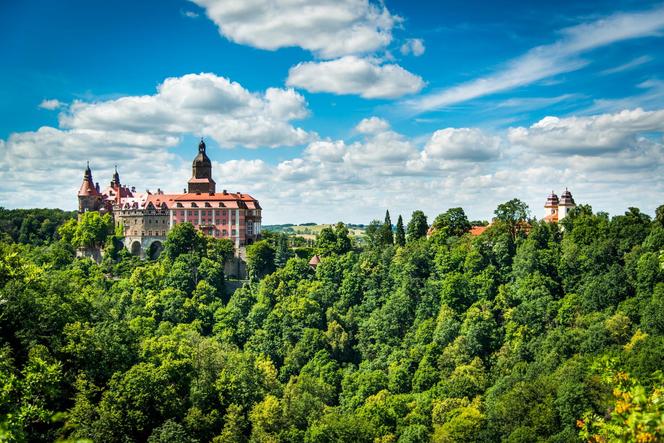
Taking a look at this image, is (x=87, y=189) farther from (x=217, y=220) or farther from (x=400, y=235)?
(x=400, y=235)

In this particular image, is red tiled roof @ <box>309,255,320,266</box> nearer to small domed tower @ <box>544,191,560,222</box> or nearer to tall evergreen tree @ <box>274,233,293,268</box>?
tall evergreen tree @ <box>274,233,293,268</box>

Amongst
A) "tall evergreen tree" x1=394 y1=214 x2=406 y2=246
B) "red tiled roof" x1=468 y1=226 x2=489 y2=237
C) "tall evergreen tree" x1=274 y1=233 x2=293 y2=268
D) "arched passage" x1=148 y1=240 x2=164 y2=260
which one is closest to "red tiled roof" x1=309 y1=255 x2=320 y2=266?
"tall evergreen tree" x1=274 y1=233 x2=293 y2=268

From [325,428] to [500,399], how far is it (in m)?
13.4

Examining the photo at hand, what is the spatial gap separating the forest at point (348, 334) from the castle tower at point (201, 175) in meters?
13.3

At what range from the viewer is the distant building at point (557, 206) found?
251 feet

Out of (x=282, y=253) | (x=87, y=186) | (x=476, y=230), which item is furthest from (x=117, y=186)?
(x=476, y=230)

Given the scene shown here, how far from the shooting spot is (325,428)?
149ft

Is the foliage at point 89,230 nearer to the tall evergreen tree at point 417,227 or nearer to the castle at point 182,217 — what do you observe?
the castle at point 182,217

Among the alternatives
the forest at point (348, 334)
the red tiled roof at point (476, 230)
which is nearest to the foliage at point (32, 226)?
the forest at point (348, 334)

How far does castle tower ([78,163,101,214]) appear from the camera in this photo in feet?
313

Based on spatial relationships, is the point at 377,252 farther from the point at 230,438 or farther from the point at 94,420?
the point at 94,420

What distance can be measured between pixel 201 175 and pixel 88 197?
53.6 ft

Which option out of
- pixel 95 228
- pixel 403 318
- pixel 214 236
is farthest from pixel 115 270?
pixel 403 318

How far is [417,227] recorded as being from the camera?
80125 mm
